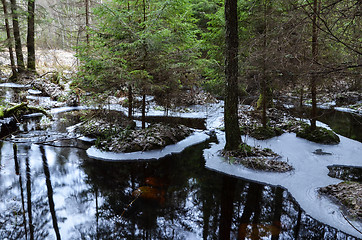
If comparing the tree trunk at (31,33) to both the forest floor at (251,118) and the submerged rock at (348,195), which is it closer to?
the forest floor at (251,118)

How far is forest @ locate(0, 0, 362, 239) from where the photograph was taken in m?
5.07

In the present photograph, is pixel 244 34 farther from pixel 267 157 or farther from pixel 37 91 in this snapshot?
pixel 37 91

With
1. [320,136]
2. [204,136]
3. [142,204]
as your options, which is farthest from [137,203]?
[320,136]

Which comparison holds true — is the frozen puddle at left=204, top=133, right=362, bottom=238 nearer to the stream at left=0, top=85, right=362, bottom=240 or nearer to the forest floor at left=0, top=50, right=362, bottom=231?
the stream at left=0, top=85, right=362, bottom=240

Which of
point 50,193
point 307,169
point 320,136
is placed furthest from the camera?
point 320,136

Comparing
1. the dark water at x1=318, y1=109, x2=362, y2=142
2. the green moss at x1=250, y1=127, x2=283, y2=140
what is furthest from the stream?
the dark water at x1=318, y1=109, x2=362, y2=142

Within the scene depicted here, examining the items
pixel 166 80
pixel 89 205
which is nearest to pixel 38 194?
pixel 89 205

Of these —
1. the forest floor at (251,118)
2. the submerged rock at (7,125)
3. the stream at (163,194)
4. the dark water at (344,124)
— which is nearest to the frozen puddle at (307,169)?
the stream at (163,194)

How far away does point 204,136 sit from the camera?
11.6 metres

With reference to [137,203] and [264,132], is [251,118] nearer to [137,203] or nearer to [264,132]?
[264,132]

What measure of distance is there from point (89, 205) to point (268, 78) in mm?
7939

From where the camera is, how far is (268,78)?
9.42m

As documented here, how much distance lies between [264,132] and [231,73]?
14.0 feet

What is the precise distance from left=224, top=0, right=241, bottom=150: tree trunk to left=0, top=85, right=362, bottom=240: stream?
113cm
